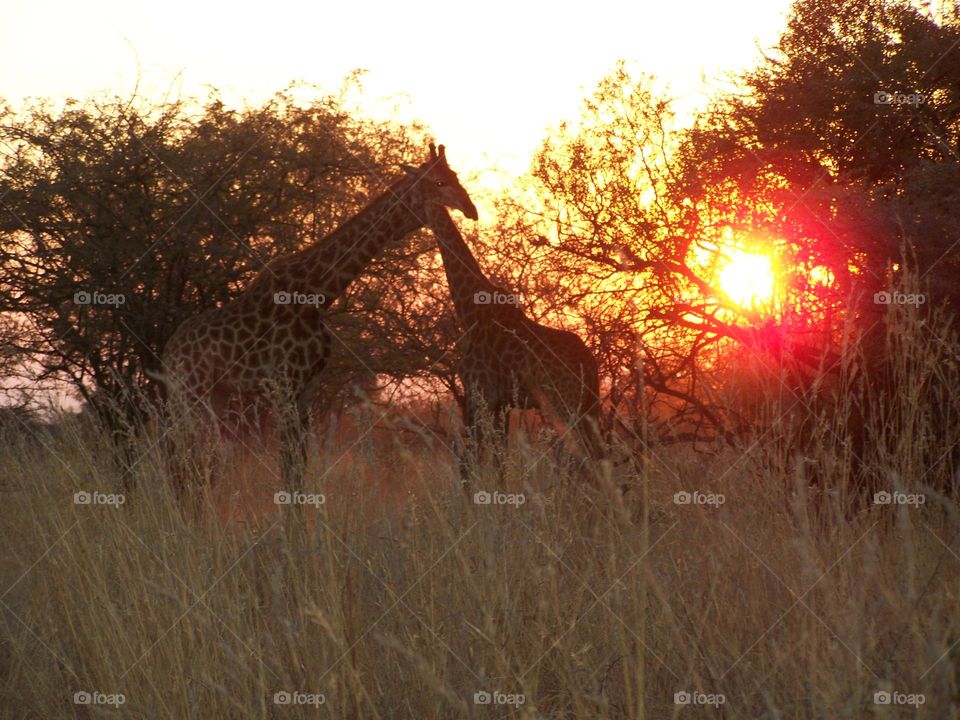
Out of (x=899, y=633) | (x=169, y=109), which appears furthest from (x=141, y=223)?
(x=899, y=633)

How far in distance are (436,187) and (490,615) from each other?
4.73 metres

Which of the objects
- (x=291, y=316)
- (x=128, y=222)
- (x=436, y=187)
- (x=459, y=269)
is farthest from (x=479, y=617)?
(x=128, y=222)

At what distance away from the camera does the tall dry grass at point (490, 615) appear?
3.17 metres

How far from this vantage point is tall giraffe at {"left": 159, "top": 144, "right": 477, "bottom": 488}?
6906mm

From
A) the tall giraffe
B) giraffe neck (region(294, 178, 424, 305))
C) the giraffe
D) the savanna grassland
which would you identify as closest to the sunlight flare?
the savanna grassland

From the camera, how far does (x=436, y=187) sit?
7.43 metres

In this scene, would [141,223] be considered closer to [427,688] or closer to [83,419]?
[83,419]

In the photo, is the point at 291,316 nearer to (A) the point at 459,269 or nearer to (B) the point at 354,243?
(B) the point at 354,243

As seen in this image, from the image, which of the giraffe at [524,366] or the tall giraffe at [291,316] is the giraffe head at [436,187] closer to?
the tall giraffe at [291,316]

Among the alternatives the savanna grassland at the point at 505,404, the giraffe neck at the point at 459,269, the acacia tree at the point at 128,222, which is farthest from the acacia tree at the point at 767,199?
the acacia tree at the point at 128,222

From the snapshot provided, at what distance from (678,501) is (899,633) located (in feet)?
5.36

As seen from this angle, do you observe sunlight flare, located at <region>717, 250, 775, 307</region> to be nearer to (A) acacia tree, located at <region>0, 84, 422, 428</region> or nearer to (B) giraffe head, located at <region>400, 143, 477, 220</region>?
(B) giraffe head, located at <region>400, 143, 477, 220</region>

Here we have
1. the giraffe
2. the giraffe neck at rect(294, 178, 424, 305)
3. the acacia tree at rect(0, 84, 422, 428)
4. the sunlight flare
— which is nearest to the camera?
the giraffe

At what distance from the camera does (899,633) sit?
3092 millimetres
